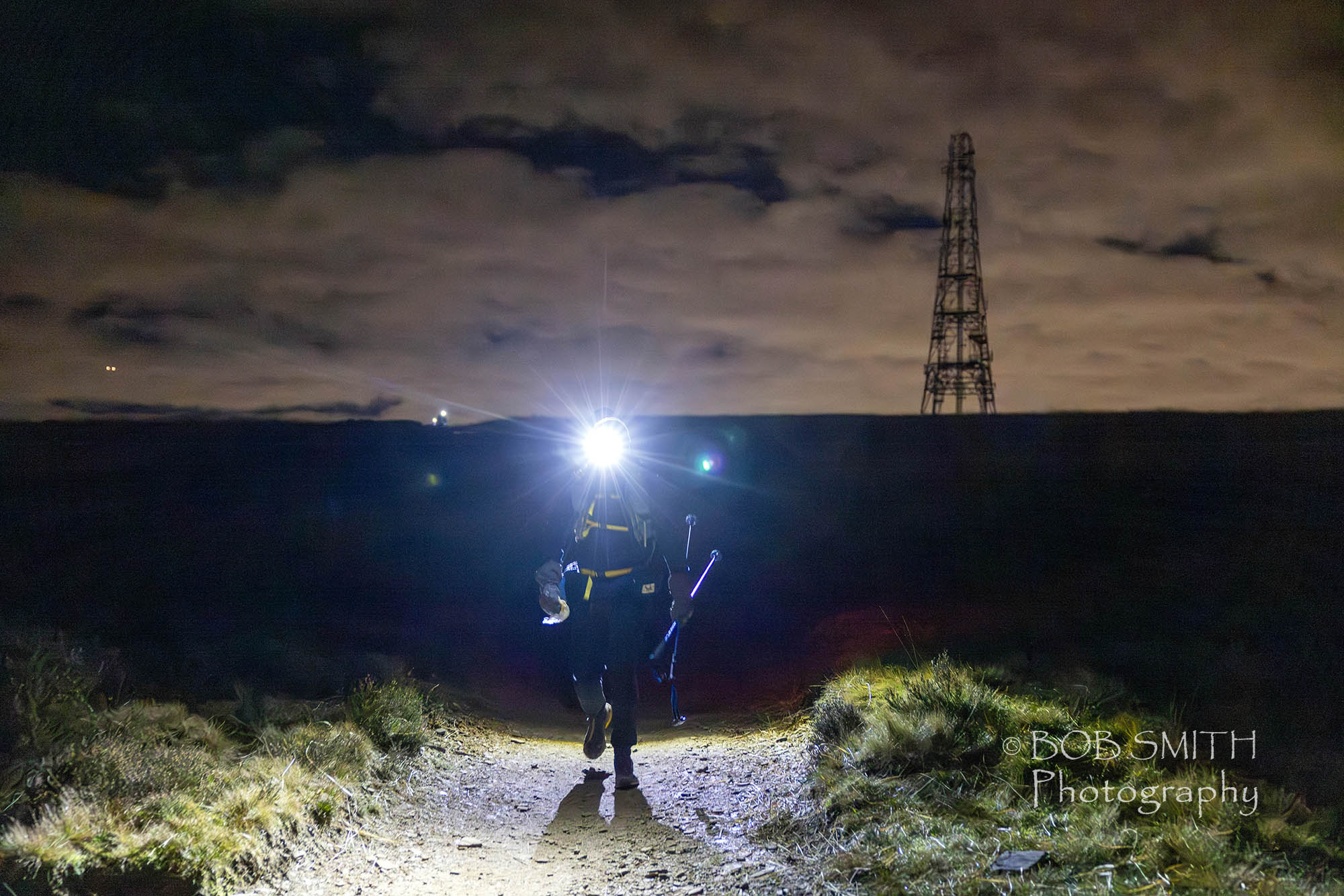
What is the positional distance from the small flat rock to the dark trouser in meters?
3.02

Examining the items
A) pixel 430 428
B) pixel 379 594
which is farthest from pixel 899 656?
pixel 430 428

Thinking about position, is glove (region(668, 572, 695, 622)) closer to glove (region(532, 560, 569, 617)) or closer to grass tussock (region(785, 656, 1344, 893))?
glove (region(532, 560, 569, 617))

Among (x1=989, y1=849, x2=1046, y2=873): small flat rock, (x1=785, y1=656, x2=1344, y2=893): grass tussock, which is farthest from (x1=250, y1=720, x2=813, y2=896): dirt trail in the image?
(x1=989, y1=849, x2=1046, y2=873): small flat rock

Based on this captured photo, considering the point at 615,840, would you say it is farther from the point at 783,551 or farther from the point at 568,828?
the point at 783,551

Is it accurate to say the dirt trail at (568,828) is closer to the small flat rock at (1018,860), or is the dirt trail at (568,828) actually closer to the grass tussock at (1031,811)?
the grass tussock at (1031,811)

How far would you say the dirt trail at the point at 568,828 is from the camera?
4.43 metres

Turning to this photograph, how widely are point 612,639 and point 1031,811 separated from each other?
320 cm

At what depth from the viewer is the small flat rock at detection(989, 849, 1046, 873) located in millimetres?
3711

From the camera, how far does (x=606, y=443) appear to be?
6.23m

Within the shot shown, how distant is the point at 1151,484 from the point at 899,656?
26.7m

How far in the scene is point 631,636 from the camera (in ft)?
20.5

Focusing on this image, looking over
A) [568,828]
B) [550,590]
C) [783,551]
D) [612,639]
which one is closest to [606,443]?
[550,590]

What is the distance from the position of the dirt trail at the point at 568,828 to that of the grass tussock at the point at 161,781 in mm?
291

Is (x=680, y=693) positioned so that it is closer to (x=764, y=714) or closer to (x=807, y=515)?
(x=764, y=714)
